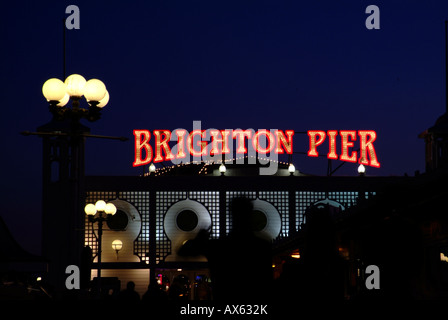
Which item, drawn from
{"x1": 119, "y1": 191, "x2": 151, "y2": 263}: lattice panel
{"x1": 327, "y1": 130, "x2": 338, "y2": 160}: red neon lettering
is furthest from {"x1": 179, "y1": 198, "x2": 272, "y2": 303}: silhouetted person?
{"x1": 327, "y1": 130, "x2": 338, "y2": 160}: red neon lettering

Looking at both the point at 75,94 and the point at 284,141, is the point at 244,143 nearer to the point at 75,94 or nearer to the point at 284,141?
the point at 284,141

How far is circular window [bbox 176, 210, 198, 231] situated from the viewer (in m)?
49.9

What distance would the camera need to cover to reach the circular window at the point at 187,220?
164ft

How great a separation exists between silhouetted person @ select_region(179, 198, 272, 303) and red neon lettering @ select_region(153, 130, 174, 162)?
4482 cm

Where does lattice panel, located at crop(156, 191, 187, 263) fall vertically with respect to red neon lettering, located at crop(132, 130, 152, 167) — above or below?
below

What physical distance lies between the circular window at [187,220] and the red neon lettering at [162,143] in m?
3.70

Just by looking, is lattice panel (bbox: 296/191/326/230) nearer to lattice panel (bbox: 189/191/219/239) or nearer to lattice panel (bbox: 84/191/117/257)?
lattice panel (bbox: 189/191/219/239)

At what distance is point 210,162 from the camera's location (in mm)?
52969

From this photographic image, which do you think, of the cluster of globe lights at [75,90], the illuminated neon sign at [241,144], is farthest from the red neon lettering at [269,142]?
the cluster of globe lights at [75,90]

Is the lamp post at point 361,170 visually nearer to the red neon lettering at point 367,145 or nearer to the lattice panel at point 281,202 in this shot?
the red neon lettering at point 367,145

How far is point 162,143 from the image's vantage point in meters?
50.2

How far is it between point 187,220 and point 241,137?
628 cm

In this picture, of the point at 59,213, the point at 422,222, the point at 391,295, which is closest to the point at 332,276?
the point at 391,295
